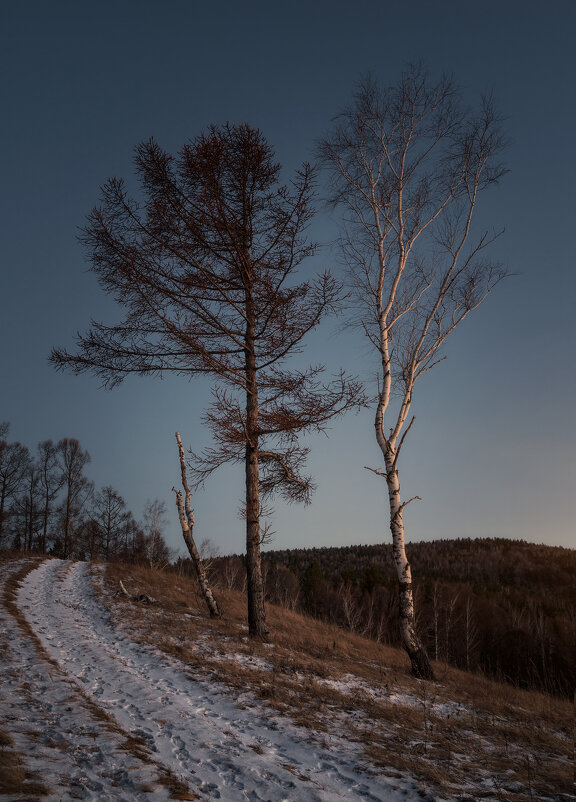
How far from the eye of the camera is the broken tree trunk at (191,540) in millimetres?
12875

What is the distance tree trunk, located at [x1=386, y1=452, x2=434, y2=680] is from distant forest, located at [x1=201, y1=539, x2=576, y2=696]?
9167 millimetres

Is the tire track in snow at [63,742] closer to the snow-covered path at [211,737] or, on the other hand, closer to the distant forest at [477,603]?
the snow-covered path at [211,737]

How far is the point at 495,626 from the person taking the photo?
114 feet

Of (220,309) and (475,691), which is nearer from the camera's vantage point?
(475,691)

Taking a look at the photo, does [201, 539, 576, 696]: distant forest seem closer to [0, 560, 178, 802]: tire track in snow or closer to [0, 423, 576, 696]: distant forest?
[0, 423, 576, 696]: distant forest

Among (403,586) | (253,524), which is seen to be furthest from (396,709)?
(253,524)

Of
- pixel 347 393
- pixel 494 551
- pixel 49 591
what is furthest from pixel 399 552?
pixel 494 551

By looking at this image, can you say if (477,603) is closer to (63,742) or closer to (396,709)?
(396,709)

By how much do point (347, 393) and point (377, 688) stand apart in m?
5.53

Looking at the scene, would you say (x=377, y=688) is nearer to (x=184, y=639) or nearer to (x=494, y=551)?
(x=184, y=639)

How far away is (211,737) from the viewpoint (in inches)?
182

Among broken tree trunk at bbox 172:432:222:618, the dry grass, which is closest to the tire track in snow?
the dry grass

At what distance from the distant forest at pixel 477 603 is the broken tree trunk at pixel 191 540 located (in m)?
11.1

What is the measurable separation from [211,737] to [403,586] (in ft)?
20.6
